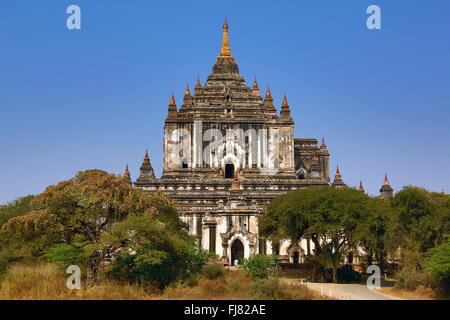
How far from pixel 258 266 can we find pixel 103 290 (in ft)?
38.3

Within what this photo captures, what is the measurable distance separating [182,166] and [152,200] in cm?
2953

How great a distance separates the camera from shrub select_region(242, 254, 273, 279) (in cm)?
3839

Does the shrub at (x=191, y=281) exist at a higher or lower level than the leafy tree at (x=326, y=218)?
lower

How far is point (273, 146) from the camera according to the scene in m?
66.2

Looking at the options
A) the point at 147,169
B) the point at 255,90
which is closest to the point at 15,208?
the point at 147,169

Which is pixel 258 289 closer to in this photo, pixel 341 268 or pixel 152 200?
pixel 152 200

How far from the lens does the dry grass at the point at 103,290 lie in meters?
30.5

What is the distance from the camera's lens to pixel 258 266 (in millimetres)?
38969

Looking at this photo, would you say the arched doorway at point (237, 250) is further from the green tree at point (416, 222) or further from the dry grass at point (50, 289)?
the dry grass at point (50, 289)

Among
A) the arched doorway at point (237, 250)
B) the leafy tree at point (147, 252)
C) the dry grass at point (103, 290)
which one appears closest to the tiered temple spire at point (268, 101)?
the arched doorway at point (237, 250)

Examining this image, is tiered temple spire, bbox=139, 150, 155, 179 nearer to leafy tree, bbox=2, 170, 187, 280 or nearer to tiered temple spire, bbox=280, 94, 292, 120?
tiered temple spire, bbox=280, 94, 292, 120

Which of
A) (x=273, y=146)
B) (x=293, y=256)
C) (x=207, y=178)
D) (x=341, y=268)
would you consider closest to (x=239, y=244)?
(x=293, y=256)

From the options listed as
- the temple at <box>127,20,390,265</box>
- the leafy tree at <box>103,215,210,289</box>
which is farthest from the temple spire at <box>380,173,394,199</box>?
the leafy tree at <box>103,215,210,289</box>

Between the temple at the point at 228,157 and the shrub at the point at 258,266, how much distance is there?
1353 centimetres
